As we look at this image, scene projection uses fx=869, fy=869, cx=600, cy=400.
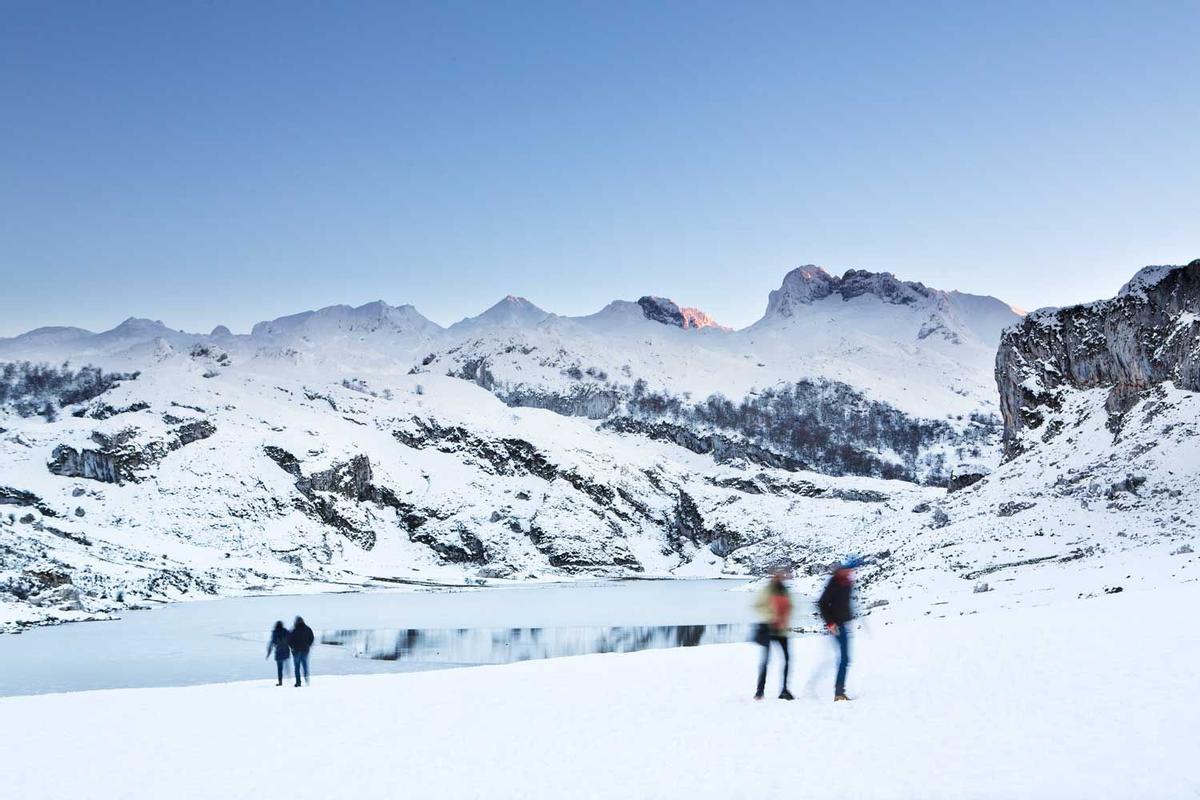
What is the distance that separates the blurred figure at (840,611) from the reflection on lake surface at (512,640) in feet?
80.2

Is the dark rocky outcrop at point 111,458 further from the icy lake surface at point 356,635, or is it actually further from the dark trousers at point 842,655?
the dark trousers at point 842,655

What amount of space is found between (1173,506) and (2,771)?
59110mm

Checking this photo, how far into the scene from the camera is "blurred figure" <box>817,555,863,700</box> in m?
15.6

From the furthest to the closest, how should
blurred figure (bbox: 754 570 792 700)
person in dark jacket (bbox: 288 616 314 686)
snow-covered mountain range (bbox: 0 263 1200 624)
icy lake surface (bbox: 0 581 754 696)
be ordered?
snow-covered mountain range (bbox: 0 263 1200 624) < icy lake surface (bbox: 0 581 754 696) < person in dark jacket (bbox: 288 616 314 686) < blurred figure (bbox: 754 570 792 700)

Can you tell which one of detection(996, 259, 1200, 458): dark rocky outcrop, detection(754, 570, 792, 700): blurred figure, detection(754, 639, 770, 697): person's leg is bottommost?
detection(754, 639, 770, 697): person's leg

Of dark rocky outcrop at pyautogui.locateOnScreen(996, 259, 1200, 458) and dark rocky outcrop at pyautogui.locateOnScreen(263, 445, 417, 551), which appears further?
dark rocky outcrop at pyautogui.locateOnScreen(263, 445, 417, 551)

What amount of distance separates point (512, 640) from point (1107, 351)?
60179 millimetres

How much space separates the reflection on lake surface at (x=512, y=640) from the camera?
141 ft

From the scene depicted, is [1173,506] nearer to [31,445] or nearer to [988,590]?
[988,590]

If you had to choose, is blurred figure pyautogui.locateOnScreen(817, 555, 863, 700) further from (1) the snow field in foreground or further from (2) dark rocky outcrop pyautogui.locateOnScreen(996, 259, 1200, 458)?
(2) dark rocky outcrop pyautogui.locateOnScreen(996, 259, 1200, 458)

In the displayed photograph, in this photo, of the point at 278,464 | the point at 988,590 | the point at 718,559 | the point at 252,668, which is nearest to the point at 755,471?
the point at 718,559

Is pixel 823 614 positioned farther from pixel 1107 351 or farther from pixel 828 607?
pixel 1107 351

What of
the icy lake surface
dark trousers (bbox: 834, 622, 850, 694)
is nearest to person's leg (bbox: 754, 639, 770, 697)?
dark trousers (bbox: 834, 622, 850, 694)

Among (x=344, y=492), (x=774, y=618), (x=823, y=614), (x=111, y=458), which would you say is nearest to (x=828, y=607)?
(x=823, y=614)
